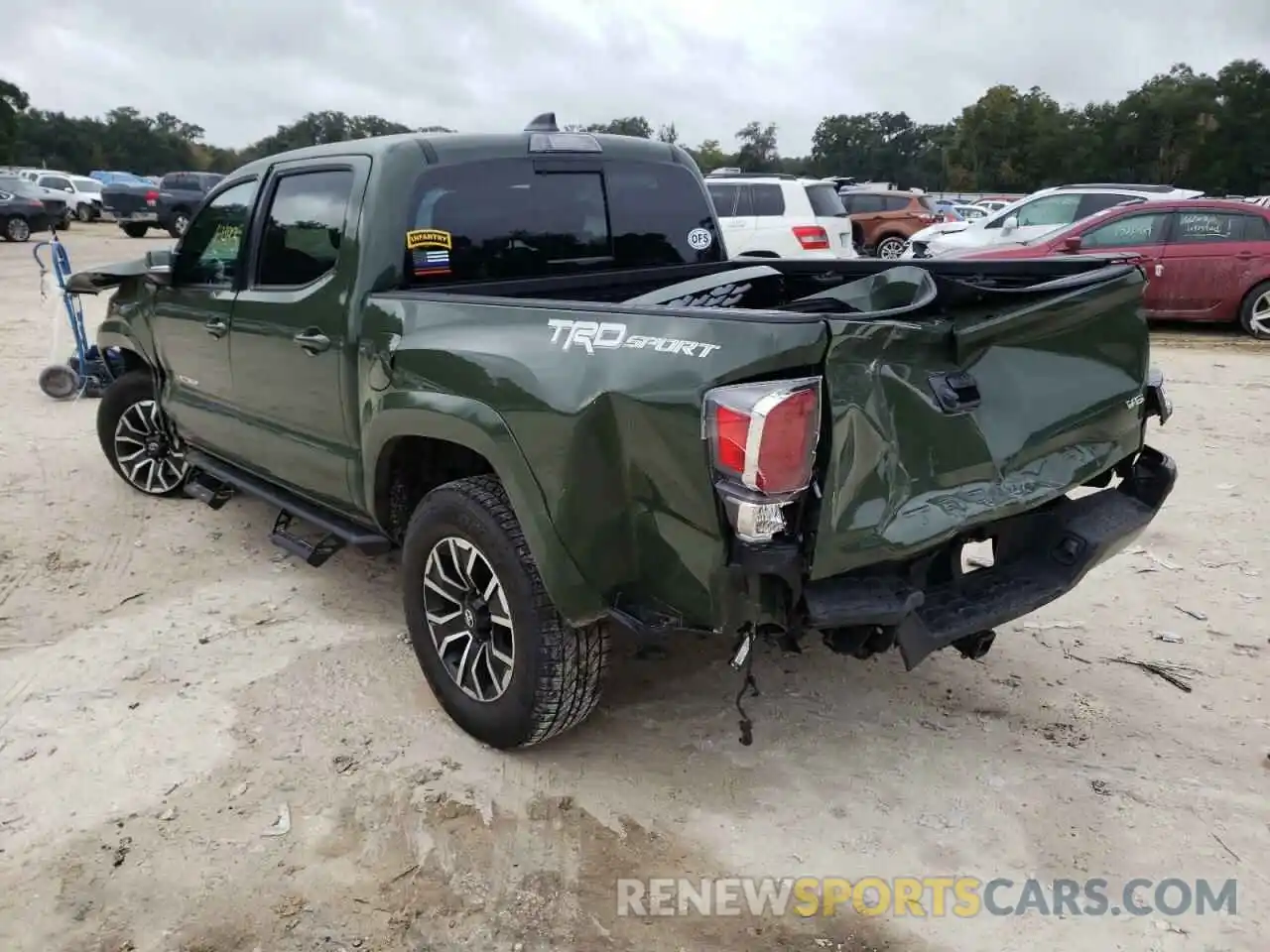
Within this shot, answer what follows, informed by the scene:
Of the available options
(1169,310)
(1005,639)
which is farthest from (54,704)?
(1169,310)

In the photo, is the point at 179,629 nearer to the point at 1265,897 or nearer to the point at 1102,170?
the point at 1265,897

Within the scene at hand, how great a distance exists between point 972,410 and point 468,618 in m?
1.70

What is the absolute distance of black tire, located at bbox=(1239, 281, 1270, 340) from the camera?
11.2m

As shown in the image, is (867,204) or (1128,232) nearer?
(1128,232)

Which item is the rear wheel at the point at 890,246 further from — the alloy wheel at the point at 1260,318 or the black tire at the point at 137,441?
the black tire at the point at 137,441

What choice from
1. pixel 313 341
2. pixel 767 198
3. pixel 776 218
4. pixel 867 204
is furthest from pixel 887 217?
pixel 313 341

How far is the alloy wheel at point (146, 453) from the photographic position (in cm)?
569

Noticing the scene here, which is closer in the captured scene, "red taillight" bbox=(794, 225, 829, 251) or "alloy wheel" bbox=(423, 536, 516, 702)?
"alloy wheel" bbox=(423, 536, 516, 702)

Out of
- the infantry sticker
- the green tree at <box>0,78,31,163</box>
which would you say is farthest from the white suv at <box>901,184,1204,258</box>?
the green tree at <box>0,78,31,163</box>

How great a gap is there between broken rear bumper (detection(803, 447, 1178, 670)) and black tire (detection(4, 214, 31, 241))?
27465 millimetres

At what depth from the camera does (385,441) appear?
335 centimetres

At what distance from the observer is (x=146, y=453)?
5727 millimetres

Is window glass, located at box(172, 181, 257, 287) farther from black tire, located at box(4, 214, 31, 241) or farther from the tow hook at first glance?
black tire, located at box(4, 214, 31, 241)

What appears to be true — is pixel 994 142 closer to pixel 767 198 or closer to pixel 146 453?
pixel 767 198
